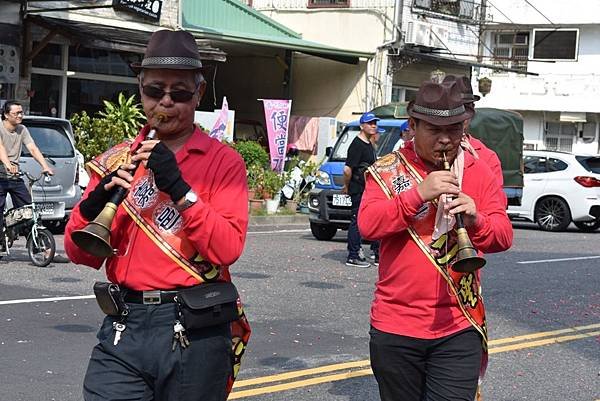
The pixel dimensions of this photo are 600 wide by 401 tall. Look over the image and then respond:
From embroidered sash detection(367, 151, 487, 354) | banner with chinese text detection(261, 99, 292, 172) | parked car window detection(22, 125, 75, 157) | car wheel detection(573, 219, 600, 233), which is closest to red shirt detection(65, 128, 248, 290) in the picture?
embroidered sash detection(367, 151, 487, 354)

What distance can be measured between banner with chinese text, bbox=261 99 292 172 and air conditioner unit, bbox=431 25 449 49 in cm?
750

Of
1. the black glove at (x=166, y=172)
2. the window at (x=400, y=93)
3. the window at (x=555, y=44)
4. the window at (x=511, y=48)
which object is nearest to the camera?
the black glove at (x=166, y=172)

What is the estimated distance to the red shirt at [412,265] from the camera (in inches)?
167

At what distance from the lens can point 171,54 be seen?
369 cm

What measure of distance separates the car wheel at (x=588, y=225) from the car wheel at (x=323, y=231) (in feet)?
22.8

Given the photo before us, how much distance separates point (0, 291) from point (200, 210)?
23.8 feet

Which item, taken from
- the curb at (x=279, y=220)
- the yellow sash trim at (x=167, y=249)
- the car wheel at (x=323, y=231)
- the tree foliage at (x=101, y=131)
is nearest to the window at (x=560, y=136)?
the curb at (x=279, y=220)

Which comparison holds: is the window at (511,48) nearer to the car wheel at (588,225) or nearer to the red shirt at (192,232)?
the car wheel at (588,225)

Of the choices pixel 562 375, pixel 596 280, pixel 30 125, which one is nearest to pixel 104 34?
pixel 30 125

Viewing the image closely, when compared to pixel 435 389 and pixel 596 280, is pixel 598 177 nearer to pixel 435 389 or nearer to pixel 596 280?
pixel 596 280

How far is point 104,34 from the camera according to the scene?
848 inches

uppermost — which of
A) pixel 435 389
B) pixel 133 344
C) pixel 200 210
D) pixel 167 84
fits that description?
pixel 167 84

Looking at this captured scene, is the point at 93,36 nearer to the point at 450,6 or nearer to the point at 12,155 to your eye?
the point at 12,155

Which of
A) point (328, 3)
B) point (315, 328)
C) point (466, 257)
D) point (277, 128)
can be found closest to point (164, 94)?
point (466, 257)
